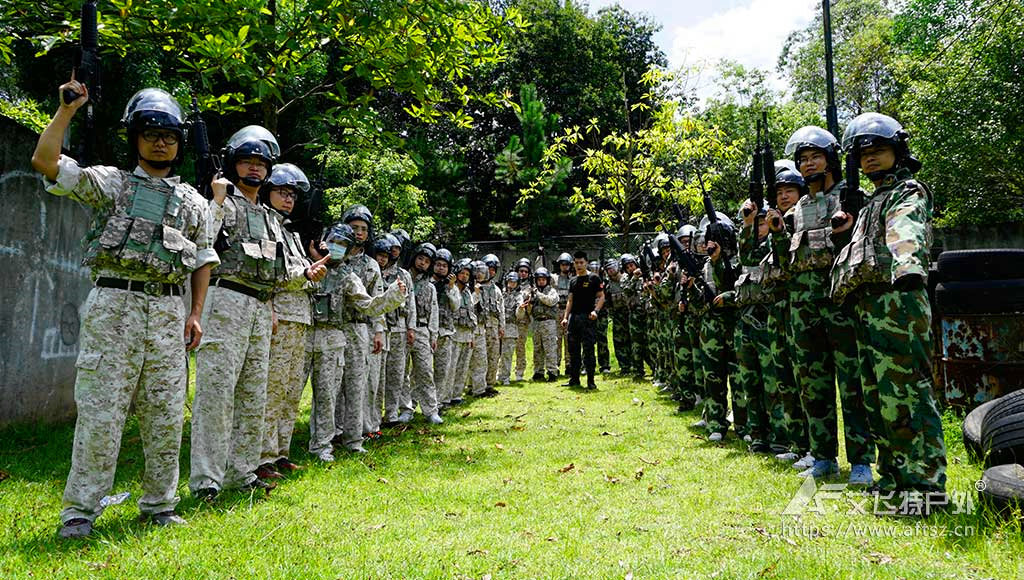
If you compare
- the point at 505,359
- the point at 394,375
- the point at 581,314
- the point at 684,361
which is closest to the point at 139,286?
the point at 394,375

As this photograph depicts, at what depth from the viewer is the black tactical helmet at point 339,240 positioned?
6219mm

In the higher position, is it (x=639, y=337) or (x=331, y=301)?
(x=331, y=301)

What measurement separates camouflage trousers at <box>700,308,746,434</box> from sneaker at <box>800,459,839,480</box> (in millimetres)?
1879

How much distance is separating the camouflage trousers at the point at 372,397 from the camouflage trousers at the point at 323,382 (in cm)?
84

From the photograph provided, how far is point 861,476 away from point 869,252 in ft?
5.73

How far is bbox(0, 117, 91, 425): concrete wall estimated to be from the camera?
678cm

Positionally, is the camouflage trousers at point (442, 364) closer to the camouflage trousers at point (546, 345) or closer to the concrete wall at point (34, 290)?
the camouflage trousers at point (546, 345)

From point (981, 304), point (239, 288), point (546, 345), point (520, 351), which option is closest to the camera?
point (239, 288)

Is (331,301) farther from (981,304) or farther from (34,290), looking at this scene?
(981,304)

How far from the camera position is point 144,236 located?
387cm

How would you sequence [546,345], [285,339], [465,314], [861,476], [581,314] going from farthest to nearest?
[546,345]
[581,314]
[465,314]
[285,339]
[861,476]

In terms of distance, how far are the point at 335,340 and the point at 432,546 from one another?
3293mm

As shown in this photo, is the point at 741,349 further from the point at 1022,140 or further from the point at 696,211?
the point at 1022,140

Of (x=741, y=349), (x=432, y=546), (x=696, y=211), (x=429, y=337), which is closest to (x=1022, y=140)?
(x=696, y=211)
